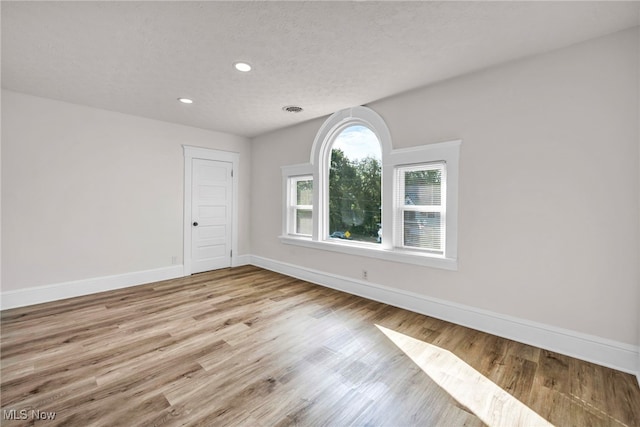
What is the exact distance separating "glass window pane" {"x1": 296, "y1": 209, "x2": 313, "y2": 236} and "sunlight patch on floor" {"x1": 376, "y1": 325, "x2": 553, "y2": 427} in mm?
2495

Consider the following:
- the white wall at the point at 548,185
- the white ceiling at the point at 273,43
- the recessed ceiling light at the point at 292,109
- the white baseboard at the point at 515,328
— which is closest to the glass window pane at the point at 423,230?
the white wall at the point at 548,185

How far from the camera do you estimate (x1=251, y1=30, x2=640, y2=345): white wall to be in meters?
2.04

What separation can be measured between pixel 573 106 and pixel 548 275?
1.43 meters

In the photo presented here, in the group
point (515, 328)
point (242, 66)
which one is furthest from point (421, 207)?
point (242, 66)

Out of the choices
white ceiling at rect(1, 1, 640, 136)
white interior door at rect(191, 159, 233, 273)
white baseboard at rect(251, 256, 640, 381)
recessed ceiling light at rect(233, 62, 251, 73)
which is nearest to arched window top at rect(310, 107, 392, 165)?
white ceiling at rect(1, 1, 640, 136)

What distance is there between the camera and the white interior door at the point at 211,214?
15.8 ft

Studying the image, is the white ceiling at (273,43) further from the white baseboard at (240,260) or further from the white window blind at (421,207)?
the white baseboard at (240,260)

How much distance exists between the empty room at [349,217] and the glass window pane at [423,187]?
0.09 feet

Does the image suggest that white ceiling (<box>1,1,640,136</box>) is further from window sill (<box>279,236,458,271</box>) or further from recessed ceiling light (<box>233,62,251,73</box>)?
window sill (<box>279,236,458,271</box>)

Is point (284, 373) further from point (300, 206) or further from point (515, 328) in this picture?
point (300, 206)

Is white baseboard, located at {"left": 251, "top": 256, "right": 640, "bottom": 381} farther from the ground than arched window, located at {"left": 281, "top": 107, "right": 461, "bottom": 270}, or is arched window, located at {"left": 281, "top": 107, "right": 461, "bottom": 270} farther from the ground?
arched window, located at {"left": 281, "top": 107, "right": 461, "bottom": 270}

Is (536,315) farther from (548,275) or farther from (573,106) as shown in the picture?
(573,106)

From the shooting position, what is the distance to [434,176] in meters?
3.06

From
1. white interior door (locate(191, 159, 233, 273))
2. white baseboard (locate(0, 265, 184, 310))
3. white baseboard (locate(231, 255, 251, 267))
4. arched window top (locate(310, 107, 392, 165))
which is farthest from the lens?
white baseboard (locate(231, 255, 251, 267))
